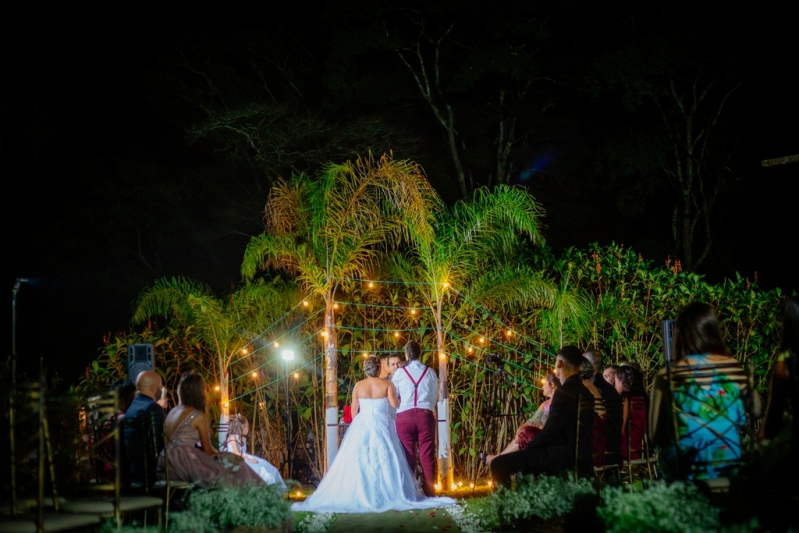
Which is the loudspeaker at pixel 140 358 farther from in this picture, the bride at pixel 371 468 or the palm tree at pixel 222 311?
the bride at pixel 371 468

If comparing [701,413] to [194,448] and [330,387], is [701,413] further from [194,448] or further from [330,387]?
[330,387]

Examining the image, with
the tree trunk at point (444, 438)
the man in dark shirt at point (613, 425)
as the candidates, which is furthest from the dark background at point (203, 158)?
the man in dark shirt at point (613, 425)

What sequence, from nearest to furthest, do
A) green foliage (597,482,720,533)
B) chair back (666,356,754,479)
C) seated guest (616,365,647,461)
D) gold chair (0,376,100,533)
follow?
gold chair (0,376,100,533) < green foliage (597,482,720,533) < chair back (666,356,754,479) < seated guest (616,365,647,461)

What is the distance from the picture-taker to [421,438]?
9742 millimetres

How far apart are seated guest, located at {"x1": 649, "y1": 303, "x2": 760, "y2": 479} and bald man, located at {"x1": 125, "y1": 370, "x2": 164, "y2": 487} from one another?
3.20m

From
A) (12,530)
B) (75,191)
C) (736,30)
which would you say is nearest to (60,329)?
(75,191)

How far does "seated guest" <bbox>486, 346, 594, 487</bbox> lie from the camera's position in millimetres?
6234

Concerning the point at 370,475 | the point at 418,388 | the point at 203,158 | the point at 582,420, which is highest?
the point at 203,158

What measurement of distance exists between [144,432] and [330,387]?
4707 millimetres

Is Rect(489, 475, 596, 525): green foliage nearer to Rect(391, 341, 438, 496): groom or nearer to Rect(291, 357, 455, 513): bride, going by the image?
Rect(291, 357, 455, 513): bride

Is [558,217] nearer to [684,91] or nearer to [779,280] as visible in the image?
[684,91]

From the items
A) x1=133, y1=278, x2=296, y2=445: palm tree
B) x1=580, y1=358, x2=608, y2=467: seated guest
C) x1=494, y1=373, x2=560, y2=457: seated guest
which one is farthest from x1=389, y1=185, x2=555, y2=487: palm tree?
x1=580, y1=358, x2=608, y2=467: seated guest

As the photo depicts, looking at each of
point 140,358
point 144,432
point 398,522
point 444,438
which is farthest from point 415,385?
point 144,432

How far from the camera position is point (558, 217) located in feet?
66.2
